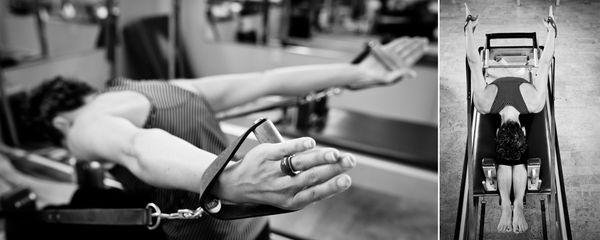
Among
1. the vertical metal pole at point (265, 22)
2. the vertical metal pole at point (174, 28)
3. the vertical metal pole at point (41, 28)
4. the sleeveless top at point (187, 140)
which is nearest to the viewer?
the sleeveless top at point (187, 140)

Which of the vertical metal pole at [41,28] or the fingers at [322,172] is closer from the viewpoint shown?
the fingers at [322,172]

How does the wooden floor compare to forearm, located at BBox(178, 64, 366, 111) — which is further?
forearm, located at BBox(178, 64, 366, 111)

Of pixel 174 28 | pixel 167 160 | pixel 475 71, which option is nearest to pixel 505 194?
pixel 475 71

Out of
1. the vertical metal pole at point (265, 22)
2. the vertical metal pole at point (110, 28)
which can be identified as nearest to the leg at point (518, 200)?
the vertical metal pole at point (110, 28)

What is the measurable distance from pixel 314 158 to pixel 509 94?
0.67 feet

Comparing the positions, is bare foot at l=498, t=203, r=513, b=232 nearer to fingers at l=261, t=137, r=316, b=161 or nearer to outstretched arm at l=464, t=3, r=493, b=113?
outstretched arm at l=464, t=3, r=493, b=113

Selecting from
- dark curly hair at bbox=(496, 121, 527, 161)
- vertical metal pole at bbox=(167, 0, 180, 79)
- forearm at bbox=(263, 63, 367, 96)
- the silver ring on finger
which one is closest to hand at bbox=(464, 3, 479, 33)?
dark curly hair at bbox=(496, 121, 527, 161)

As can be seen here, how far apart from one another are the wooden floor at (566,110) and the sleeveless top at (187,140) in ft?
1.11

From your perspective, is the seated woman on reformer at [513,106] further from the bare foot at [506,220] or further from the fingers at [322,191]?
the fingers at [322,191]

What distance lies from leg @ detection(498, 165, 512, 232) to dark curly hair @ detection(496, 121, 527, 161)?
0.5 inches

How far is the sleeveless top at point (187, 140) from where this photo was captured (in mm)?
743

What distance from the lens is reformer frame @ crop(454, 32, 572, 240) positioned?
1.72ft

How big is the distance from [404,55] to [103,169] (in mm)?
979

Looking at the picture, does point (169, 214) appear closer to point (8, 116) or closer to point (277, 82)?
point (277, 82)
